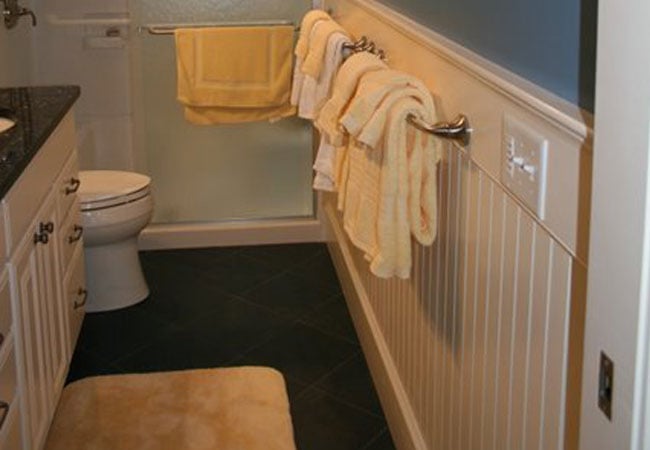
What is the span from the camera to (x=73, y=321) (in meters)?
2.85

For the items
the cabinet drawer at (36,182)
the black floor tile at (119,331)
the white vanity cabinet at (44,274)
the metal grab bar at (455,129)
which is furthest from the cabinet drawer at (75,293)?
the metal grab bar at (455,129)

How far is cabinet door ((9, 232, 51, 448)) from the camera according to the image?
2.06 m

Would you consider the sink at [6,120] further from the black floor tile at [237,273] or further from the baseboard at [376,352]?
the black floor tile at [237,273]

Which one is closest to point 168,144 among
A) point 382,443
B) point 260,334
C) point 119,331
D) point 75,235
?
point 119,331

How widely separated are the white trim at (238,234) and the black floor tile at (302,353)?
884 mm

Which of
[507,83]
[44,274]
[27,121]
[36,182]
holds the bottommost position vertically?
[44,274]

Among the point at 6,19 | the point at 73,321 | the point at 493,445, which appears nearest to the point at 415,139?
the point at 493,445

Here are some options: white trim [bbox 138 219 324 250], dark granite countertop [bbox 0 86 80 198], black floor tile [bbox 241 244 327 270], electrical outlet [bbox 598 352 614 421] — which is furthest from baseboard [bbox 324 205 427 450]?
electrical outlet [bbox 598 352 614 421]

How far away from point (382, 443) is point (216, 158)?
1.81 m

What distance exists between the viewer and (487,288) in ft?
5.53

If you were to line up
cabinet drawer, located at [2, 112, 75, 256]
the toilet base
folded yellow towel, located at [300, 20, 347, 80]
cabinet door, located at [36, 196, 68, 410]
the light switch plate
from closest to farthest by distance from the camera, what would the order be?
the light switch plate
cabinet drawer, located at [2, 112, 75, 256]
cabinet door, located at [36, 196, 68, 410]
folded yellow towel, located at [300, 20, 347, 80]
the toilet base

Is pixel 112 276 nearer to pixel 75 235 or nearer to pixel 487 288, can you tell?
pixel 75 235

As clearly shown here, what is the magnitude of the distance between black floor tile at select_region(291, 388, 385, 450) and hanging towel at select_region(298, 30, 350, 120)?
0.85 metres

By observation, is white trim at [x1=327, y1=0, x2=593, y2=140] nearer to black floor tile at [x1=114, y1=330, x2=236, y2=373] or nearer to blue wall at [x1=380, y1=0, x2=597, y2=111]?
blue wall at [x1=380, y1=0, x2=597, y2=111]
